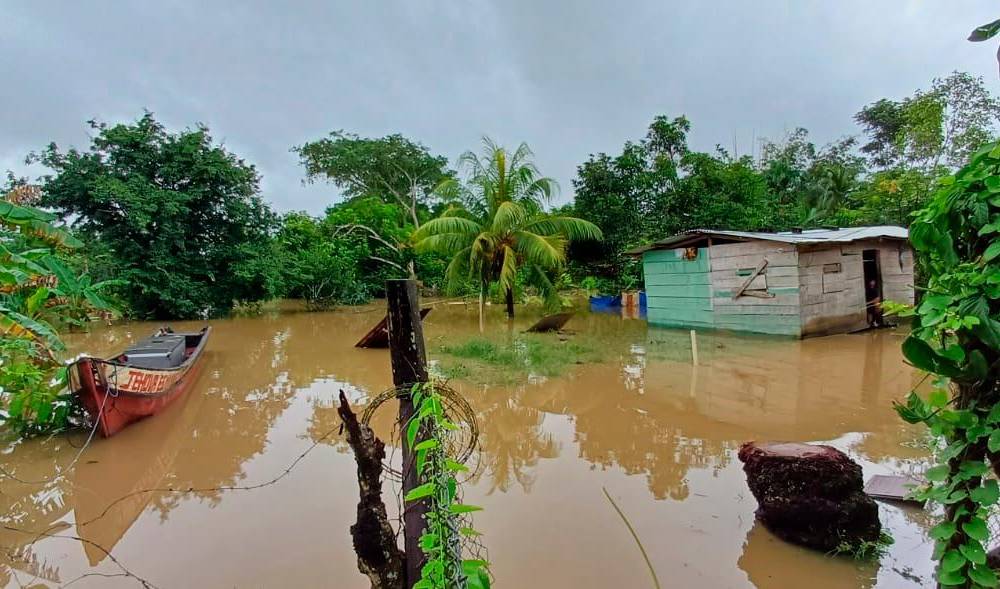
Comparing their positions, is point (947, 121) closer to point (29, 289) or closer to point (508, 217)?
point (508, 217)

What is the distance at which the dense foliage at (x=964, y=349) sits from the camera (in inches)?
47.9

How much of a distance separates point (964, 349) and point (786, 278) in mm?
9640

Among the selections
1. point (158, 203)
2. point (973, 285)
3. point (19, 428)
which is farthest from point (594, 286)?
point (973, 285)

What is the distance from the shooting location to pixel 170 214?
14.3m

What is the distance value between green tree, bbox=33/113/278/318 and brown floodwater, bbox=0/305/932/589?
897 centimetres

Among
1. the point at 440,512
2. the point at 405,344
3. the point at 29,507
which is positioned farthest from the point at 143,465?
the point at 440,512

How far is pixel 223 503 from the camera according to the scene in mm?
3934

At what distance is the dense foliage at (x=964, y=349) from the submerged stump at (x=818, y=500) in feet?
4.97

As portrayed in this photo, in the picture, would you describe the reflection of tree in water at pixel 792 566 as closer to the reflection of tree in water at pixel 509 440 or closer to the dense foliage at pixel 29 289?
the reflection of tree in water at pixel 509 440

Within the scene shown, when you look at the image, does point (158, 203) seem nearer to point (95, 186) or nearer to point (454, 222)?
point (95, 186)

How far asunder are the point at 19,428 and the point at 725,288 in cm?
1243

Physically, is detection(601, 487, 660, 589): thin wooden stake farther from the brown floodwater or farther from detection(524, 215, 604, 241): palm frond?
detection(524, 215, 604, 241): palm frond

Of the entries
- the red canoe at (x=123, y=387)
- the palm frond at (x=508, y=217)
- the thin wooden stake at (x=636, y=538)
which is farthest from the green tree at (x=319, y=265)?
the thin wooden stake at (x=636, y=538)

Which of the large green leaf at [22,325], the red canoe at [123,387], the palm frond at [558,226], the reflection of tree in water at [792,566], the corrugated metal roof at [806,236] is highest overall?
the palm frond at [558,226]
